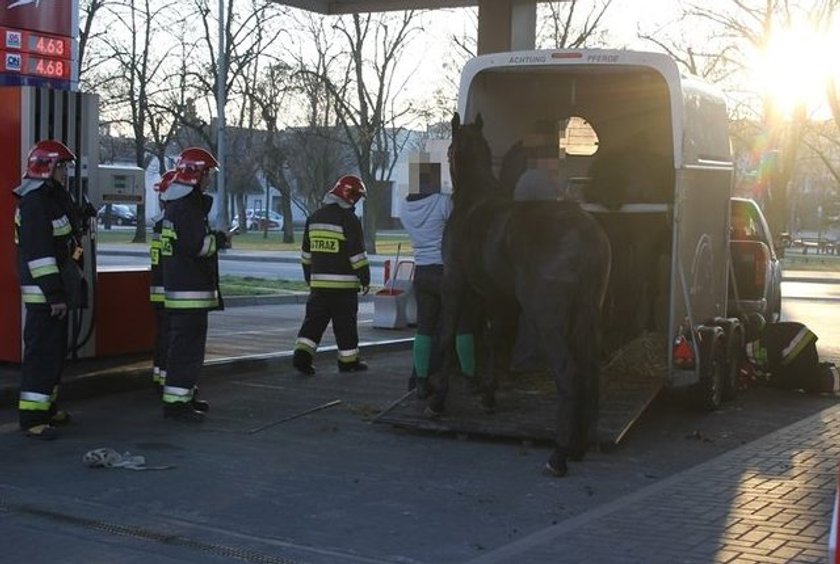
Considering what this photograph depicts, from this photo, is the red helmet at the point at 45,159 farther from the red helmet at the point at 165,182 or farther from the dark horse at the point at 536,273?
the dark horse at the point at 536,273

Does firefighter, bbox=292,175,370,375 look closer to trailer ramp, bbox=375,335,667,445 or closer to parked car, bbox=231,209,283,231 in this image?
trailer ramp, bbox=375,335,667,445

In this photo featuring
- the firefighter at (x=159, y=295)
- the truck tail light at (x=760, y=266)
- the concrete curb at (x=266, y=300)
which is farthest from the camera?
the concrete curb at (x=266, y=300)

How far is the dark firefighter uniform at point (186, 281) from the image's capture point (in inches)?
357

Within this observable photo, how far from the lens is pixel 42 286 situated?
8469mm

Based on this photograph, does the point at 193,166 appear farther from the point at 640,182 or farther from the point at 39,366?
the point at 640,182

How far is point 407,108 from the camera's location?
150 feet

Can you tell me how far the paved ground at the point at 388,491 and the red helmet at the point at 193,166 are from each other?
2113 mm

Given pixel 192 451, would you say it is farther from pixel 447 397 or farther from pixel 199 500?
pixel 447 397

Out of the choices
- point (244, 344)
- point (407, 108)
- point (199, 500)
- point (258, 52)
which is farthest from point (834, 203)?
point (199, 500)

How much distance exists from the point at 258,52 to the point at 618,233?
34614 millimetres

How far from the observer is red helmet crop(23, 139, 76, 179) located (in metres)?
8.61

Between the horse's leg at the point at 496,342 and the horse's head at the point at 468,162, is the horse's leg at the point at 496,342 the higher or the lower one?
the lower one

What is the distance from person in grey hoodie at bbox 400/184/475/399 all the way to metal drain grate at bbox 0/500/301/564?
368cm

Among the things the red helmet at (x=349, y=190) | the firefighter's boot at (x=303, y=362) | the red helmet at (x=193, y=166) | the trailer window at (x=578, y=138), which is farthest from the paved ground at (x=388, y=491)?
the trailer window at (x=578, y=138)
